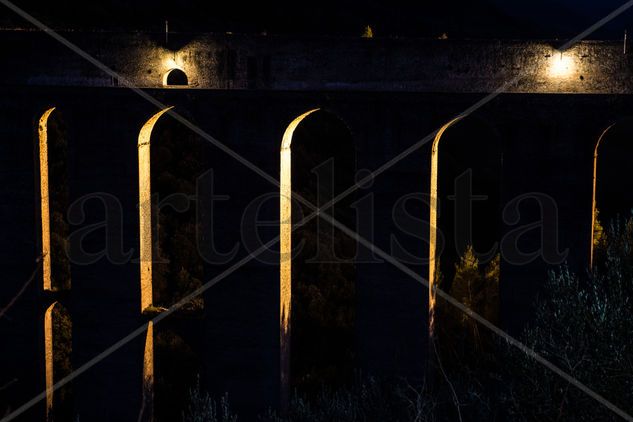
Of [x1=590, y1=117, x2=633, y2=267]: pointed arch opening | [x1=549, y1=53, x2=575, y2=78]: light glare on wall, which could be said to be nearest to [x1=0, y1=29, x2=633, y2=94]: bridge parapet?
[x1=549, y1=53, x2=575, y2=78]: light glare on wall

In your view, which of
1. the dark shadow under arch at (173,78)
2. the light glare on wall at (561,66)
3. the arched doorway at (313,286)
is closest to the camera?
the arched doorway at (313,286)

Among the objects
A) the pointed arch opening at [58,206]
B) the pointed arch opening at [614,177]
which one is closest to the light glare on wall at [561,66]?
the pointed arch opening at [58,206]

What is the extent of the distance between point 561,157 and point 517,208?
2.70 feet

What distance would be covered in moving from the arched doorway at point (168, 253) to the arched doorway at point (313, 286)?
1.36 meters

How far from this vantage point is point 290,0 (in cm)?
4647

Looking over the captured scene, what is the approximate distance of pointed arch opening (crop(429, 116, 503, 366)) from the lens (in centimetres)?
1261

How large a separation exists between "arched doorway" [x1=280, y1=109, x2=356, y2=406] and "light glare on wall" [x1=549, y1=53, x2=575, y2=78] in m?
3.51

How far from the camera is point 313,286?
17719mm

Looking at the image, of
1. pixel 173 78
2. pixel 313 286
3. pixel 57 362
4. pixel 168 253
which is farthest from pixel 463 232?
pixel 173 78

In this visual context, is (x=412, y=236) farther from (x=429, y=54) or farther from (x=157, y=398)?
(x=157, y=398)

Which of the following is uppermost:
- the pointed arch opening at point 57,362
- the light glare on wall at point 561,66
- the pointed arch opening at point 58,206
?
the light glare on wall at point 561,66

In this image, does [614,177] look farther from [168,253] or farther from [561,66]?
[561,66]

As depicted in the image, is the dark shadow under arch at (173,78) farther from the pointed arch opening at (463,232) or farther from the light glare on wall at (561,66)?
the light glare on wall at (561,66)

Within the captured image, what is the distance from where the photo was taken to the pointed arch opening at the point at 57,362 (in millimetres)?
10711
